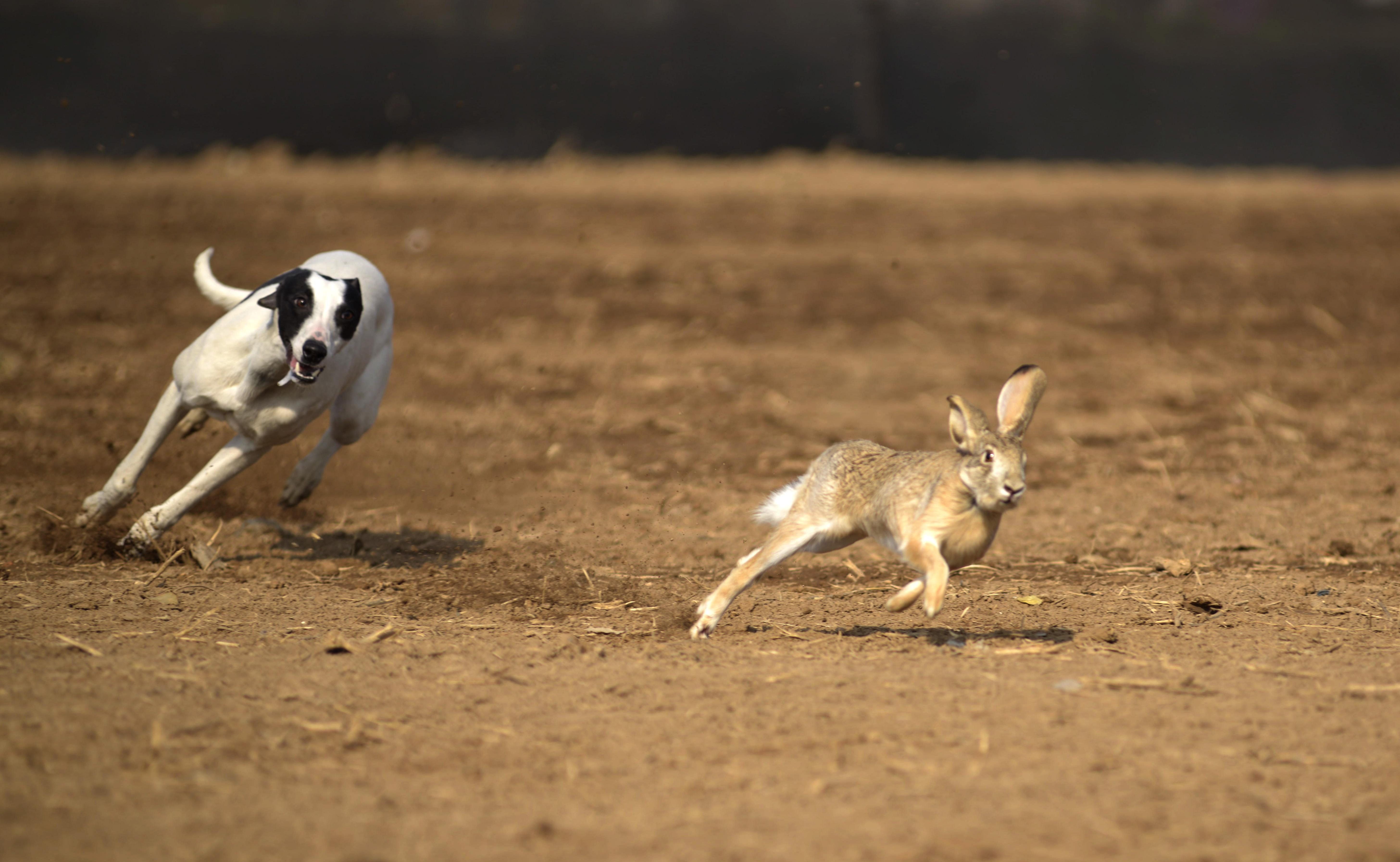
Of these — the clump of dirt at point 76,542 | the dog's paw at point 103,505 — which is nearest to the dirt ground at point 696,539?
the clump of dirt at point 76,542

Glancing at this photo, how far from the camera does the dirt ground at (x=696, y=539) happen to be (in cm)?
444

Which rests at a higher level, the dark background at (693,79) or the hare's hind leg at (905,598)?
the dark background at (693,79)

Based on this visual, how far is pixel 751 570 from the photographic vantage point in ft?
20.8

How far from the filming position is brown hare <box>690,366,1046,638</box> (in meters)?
5.75

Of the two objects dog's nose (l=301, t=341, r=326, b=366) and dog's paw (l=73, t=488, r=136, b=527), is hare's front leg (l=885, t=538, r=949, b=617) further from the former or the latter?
dog's paw (l=73, t=488, r=136, b=527)

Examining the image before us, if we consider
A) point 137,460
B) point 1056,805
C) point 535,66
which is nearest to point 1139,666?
point 1056,805

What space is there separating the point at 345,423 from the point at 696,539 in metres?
2.56

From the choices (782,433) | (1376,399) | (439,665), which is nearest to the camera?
(439,665)

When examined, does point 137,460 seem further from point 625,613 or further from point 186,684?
point 625,613

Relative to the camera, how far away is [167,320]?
14008 mm

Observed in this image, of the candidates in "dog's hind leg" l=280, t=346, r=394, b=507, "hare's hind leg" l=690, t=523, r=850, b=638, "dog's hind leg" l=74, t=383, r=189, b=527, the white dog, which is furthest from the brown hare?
"dog's hind leg" l=74, t=383, r=189, b=527

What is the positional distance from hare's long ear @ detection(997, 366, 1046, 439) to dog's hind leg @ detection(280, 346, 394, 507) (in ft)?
13.7

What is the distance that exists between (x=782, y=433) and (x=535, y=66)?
35.5ft

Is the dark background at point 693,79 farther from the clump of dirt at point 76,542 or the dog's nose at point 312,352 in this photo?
the dog's nose at point 312,352
